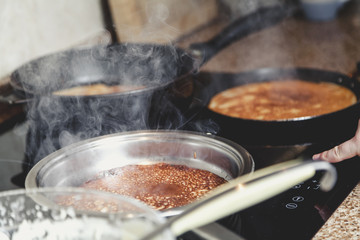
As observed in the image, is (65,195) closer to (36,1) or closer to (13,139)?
(13,139)

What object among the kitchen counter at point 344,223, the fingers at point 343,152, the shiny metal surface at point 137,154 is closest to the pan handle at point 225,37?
the shiny metal surface at point 137,154

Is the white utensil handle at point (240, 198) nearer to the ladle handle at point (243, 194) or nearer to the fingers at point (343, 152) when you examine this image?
the ladle handle at point (243, 194)

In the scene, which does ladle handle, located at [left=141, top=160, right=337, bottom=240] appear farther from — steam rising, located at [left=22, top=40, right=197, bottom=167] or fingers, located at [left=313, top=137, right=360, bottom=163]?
steam rising, located at [left=22, top=40, right=197, bottom=167]

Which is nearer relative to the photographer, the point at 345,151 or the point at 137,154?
the point at 345,151

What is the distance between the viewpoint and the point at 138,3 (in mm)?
2342

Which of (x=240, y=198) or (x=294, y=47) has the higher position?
(x=240, y=198)

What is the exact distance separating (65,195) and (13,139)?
0.97m

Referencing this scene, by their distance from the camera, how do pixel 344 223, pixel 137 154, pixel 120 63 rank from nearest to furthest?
1. pixel 344 223
2. pixel 137 154
3. pixel 120 63

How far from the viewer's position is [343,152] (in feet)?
3.83

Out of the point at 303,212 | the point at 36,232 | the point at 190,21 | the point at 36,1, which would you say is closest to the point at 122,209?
the point at 36,232

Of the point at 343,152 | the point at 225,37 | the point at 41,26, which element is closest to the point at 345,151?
the point at 343,152

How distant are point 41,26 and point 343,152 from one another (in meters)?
1.45

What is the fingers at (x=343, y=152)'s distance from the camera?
1.15 meters

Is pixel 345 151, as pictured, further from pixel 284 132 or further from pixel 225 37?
pixel 225 37
